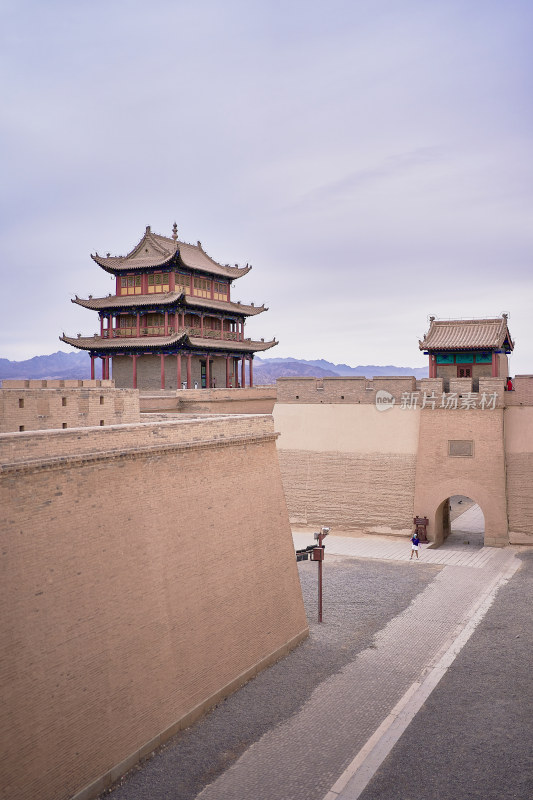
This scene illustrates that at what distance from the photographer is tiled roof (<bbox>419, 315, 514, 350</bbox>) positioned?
1139 inches

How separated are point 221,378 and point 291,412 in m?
11.3

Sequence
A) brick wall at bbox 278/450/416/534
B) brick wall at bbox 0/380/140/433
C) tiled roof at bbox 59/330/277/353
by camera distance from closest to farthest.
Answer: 1. brick wall at bbox 0/380/140/433
2. brick wall at bbox 278/450/416/534
3. tiled roof at bbox 59/330/277/353

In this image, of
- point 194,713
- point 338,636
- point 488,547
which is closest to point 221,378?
point 488,547

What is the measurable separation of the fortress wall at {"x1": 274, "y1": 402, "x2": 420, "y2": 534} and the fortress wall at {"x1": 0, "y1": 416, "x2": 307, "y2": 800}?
11.0 m

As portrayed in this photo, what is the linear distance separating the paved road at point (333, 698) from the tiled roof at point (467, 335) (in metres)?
11.1

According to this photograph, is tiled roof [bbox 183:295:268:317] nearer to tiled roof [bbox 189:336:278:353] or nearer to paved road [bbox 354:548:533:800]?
tiled roof [bbox 189:336:278:353]

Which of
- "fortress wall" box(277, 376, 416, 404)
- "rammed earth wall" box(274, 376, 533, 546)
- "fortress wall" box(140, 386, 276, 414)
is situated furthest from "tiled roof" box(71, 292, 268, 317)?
"rammed earth wall" box(274, 376, 533, 546)

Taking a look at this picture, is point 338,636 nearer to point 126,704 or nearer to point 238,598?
point 238,598

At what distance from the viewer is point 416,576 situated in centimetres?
2094

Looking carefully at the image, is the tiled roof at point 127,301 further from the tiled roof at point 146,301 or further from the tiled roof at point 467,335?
the tiled roof at point 467,335

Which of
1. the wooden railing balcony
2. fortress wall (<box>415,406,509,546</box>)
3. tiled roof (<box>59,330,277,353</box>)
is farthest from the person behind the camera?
the wooden railing balcony

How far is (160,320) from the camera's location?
35.6m
